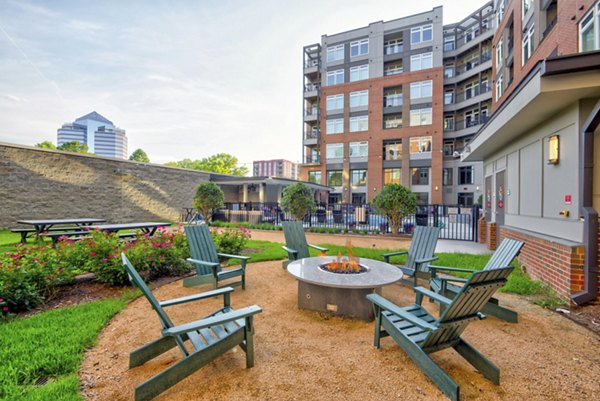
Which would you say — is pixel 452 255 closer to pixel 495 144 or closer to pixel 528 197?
pixel 528 197

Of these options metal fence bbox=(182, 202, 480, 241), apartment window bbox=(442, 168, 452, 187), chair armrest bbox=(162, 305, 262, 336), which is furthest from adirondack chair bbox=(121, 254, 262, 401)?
apartment window bbox=(442, 168, 452, 187)

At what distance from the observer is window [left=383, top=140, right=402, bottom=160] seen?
30375 millimetres

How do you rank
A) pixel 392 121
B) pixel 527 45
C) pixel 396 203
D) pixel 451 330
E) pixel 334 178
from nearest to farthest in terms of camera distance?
pixel 451 330 < pixel 396 203 < pixel 527 45 < pixel 392 121 < pixel 334 178

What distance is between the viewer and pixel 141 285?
7.13 feet

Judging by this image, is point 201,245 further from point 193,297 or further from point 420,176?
point 420,176

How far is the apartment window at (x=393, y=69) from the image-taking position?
101ft

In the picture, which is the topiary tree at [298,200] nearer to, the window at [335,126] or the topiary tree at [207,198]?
the topiary tree at [207,198]

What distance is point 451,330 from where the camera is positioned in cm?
236

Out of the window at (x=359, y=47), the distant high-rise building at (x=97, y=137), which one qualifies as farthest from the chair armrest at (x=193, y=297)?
the distant high-rise building at (x=97, y=137)

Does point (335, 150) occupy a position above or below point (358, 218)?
above

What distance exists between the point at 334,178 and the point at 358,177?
3.01m

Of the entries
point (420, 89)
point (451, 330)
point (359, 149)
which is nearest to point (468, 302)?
point (451, 330)

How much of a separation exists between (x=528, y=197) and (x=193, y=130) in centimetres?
3464

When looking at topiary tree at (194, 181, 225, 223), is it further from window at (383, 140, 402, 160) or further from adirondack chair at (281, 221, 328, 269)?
window at (383, 140, 402, 160)
